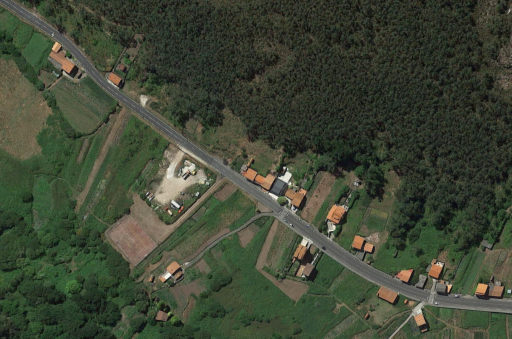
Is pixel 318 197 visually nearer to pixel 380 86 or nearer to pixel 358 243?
pixel 358 243

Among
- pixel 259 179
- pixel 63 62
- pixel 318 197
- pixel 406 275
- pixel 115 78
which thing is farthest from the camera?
pixel 63 62

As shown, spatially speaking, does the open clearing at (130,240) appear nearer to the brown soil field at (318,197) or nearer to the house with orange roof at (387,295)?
the brown soil field at (318,197)

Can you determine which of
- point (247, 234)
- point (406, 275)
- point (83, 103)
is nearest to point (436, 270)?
point (406, 275)

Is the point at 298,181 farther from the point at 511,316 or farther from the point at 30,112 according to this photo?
the point at 30,112

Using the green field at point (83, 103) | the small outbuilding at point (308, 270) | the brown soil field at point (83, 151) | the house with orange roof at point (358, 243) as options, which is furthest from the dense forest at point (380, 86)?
the brown soil field at point (83, 151)

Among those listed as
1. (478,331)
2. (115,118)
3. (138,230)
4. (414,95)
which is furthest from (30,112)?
(478,331)

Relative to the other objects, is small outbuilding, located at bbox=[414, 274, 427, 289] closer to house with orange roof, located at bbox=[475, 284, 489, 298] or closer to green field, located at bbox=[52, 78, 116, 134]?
house with orange roof, located at bbox=[475, 284, 489, 298]

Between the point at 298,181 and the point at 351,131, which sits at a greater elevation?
the point at 351,131
